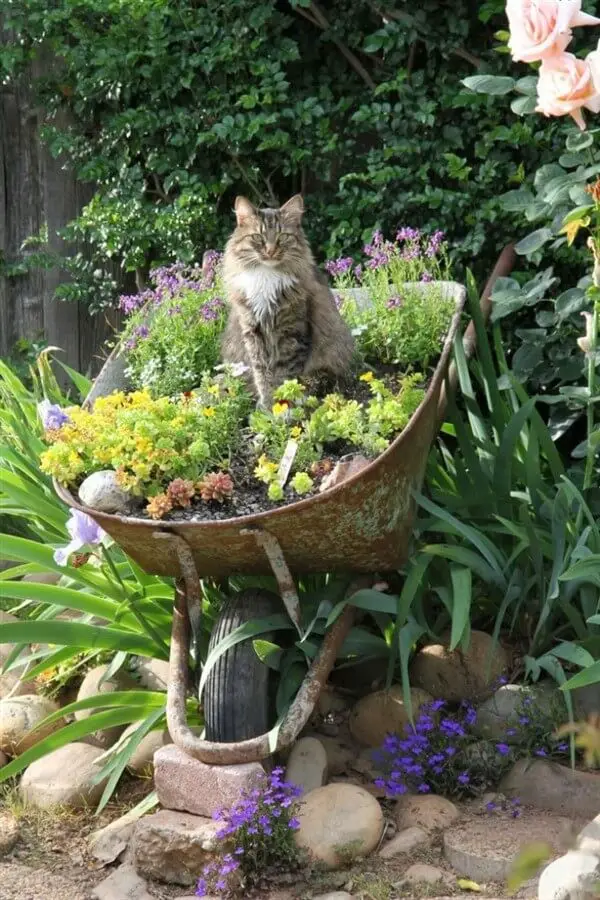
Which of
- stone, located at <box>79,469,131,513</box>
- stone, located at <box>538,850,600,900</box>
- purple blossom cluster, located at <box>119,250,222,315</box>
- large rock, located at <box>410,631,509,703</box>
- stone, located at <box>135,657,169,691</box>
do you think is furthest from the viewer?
purple blossom cluster, located at <box>119,250,222,315</box>

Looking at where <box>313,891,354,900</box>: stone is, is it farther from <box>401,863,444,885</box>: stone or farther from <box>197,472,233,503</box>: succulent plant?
<box>197,472,233,503</box>: succulent plant

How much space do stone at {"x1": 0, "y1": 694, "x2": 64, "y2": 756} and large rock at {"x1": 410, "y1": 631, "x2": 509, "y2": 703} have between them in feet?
3.53

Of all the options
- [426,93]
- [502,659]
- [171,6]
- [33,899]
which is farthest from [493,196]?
[33,899]

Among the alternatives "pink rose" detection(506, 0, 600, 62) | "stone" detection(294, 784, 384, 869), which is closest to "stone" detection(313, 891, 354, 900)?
"stone" detection(294, 784, 384, 869)

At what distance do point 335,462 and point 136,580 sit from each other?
0.80 m

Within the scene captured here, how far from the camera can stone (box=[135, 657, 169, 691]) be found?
315 centimetres

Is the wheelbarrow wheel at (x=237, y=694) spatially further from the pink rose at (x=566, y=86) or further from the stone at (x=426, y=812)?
the pink rose at (x=566, y=86)

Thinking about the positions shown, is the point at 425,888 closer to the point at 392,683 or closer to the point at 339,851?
the point at 339,851

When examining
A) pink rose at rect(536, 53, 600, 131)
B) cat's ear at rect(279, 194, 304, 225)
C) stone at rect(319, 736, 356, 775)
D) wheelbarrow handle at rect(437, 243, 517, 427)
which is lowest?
stone at rect(319, 736, 356, 775)

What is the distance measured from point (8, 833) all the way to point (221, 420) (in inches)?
45.5

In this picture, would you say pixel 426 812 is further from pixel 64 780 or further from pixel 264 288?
pixel 264 288

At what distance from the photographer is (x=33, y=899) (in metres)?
2.43

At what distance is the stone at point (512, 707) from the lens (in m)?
2.75

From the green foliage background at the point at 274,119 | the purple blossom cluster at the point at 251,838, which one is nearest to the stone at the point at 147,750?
the purple blossom cluster at the point at 251,838
